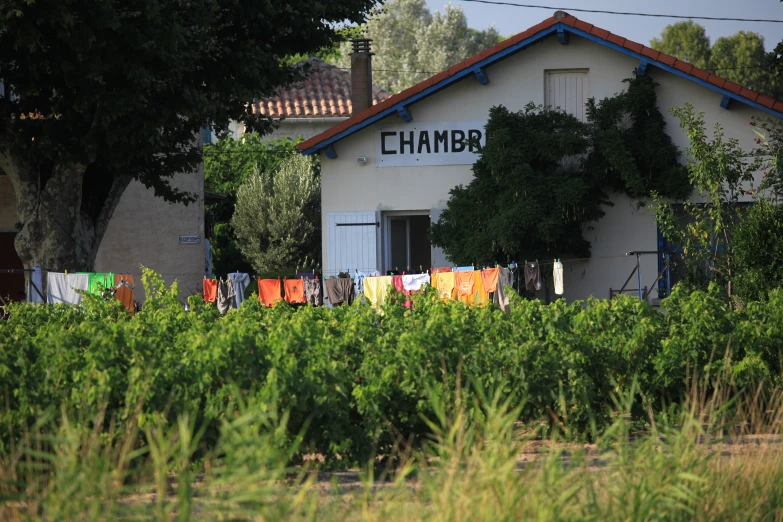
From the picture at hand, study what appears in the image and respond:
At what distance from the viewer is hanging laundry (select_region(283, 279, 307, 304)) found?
17844mm

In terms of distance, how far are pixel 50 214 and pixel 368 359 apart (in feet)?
35.4

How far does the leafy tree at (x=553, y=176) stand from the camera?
56.2 ft

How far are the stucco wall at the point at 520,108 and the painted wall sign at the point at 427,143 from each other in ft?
0.37

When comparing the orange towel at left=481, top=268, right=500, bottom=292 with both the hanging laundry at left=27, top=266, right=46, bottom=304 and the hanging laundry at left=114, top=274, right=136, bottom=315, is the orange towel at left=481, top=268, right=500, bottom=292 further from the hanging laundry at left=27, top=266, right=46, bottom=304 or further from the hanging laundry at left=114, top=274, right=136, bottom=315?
the hanging laundry at left=27, top=266, right=46, bottom=304

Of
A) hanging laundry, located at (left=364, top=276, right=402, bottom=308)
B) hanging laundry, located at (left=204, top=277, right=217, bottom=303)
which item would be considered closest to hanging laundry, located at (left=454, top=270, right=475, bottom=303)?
hanging laundry, located at (left=364, top=276, right=402, bottom=308)

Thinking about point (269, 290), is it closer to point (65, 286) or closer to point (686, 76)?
point (65, 286)

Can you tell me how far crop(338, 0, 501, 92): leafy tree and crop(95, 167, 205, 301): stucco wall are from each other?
1499 inches

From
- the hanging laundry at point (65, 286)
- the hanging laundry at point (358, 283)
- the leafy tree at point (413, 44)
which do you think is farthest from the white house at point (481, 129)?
the leafy tree at point (413, 44)

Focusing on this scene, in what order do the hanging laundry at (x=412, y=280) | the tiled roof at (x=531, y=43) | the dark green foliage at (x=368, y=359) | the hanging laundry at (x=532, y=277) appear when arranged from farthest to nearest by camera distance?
1. the tiled roof at (x=531, y=43)
2. the hanging laundry at (x=532, y=277)
3. the hanging laundry at (x=412, y=280)
4. the dark green foliage at (x=368, y=359)

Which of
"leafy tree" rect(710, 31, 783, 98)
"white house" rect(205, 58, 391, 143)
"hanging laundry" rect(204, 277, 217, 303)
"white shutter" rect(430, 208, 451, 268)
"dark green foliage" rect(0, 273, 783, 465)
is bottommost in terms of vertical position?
"dark green foliage" rect(0, 273, 783, 465)

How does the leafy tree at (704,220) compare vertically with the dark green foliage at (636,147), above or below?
below

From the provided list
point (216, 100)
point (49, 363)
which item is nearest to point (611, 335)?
point (49, 363)

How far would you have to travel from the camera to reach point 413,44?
63125 mm

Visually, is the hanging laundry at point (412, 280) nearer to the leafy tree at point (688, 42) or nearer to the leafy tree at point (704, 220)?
the leafy tree at point (704, 220)
